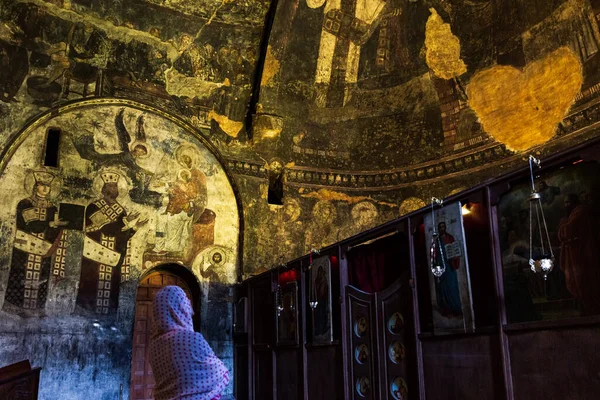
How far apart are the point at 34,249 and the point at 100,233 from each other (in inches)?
48.6

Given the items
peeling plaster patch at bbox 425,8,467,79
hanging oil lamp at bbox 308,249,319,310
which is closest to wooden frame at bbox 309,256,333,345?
hanging oil lamp at bbox 308,249,319,310

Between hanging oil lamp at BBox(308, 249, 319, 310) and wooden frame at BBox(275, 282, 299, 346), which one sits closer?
hanging oil lamp at BBox(308, 249, 319, 310)

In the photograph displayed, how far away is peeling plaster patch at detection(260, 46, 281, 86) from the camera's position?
43.1 ft

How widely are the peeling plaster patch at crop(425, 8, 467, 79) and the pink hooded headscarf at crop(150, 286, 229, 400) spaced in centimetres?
1093

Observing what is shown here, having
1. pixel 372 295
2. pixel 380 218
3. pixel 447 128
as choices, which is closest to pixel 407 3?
pixel 447 128

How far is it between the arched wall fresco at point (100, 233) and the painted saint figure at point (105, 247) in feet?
0.06

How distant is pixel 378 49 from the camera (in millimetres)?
13836

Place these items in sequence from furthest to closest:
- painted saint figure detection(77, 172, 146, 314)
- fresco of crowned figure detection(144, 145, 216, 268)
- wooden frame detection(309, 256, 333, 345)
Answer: fresco of crowned figure detection(144, 145, 216, 268) < painted saint figure detection(77, 172, 146, 314) < wooden frame detection(309, 256, 333, 345)

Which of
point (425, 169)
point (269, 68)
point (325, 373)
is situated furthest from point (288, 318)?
point (269, 68)

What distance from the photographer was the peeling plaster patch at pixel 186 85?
492 inches

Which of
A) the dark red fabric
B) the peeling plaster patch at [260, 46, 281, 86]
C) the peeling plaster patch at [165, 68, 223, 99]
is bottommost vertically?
the dark red fabric

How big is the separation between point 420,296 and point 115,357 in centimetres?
664

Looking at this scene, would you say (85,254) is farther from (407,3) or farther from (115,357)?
(407,3)

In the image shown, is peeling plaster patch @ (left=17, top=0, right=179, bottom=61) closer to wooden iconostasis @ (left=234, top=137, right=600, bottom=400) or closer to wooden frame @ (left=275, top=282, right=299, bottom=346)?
wooden frame @ (left=275, top=282, right=299, bottom=346)
